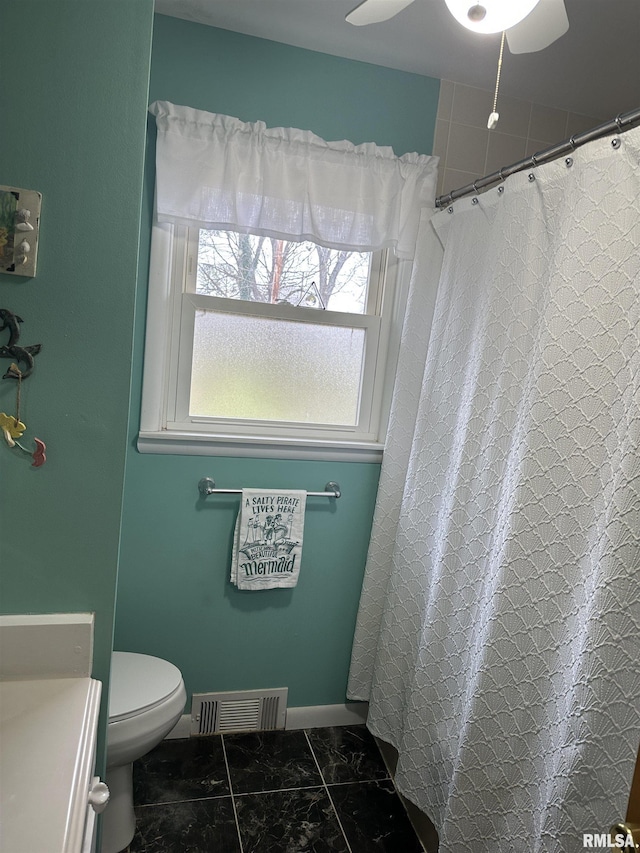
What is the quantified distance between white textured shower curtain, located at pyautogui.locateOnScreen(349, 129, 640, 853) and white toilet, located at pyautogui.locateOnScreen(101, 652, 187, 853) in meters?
0.74

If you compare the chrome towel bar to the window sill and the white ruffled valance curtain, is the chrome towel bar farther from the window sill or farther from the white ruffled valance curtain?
the white ruffled valance curtain

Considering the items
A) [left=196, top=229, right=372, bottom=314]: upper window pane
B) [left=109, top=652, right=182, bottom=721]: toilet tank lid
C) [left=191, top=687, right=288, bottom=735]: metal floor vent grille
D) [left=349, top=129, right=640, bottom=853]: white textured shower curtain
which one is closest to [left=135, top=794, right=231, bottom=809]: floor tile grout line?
[left=191, top=687, right=288, bottom=735]: metal floor vent grille

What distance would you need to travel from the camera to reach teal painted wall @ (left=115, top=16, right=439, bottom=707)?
1.94m

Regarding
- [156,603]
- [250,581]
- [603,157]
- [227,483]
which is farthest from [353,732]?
[603,157]

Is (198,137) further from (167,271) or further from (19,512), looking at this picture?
(19,512)

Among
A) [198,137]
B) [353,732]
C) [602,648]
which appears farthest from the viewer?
[353,732]

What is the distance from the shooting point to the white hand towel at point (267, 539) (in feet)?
6.98

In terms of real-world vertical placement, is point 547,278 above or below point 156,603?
above

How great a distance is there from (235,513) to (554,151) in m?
1.47

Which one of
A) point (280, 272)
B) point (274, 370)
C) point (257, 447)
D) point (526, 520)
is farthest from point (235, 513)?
point (526, 520)

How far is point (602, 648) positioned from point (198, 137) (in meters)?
1.75

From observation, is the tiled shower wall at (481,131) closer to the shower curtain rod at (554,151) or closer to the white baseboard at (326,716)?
the shower curtain rod at (554,151)

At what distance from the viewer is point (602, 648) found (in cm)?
118

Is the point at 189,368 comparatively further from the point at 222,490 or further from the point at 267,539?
the point at 267,539
